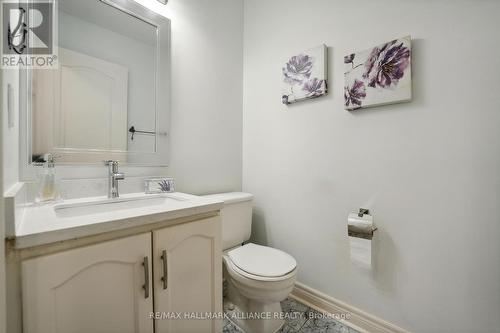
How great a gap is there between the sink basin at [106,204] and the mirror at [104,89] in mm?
235

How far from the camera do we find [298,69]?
1.49 meters

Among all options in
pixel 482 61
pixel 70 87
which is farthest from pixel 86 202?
pixel 482 61

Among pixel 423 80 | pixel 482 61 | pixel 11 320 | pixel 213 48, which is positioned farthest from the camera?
pixel 213 48

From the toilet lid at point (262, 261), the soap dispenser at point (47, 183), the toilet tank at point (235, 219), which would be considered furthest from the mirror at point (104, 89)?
the toilet lid at point (262, 261)

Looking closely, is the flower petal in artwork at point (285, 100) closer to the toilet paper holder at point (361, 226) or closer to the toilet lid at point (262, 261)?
the toilet paper holder at point (361, 226)

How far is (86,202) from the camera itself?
1013 millimetres

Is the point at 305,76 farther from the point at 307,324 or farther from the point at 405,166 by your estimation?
the point at 307,324

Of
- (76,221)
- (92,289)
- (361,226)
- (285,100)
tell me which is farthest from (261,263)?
(285,100)

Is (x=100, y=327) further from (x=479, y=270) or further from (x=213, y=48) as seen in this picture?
(x=213, y=48)

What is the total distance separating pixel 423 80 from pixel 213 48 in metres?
1.35

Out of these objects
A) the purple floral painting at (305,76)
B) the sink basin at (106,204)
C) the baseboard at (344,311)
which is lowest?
the baseboard at (344,311)

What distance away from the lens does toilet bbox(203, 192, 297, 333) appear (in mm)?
1103

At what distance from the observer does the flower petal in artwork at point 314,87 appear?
136 cm

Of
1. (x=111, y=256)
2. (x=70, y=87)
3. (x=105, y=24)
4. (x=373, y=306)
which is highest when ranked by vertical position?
(x=105, y=24)
